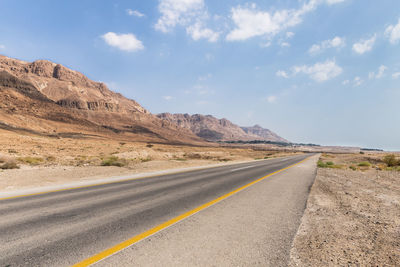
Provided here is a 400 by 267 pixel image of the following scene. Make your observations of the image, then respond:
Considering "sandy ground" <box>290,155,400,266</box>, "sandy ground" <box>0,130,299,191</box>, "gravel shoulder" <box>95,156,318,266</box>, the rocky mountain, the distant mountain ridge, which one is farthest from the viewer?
the rocky mountain

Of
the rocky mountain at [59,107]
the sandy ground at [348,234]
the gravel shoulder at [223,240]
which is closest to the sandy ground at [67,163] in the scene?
the gravel shoulder at [223,240]

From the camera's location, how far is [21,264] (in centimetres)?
277

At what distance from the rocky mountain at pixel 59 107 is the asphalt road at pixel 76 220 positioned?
71.5 metres

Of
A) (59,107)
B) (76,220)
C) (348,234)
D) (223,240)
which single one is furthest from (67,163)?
(59,107)

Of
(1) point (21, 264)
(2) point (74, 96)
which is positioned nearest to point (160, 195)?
(1) point (21, 264)

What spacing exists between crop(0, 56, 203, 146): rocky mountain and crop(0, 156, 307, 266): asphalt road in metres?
71.5

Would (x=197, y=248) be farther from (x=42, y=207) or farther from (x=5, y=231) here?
(x=42, y=207)

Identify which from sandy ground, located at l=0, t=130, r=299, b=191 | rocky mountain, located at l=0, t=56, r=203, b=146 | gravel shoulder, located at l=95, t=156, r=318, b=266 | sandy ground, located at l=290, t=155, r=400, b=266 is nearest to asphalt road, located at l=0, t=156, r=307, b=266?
gravel shoulder, located at l=95, t=156, r=318, b=266

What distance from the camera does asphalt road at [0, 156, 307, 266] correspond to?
3.08 meters

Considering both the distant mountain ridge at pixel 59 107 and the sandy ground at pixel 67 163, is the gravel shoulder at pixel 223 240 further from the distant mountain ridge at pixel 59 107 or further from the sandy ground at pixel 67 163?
the distant mountain ridge at pixel 59 107

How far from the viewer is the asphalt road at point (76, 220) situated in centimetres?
308

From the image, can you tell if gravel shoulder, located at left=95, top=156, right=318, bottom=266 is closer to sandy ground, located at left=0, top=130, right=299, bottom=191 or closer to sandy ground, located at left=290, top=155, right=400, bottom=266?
sandy ground, located at left=290, top=155, right=400, bottom=266

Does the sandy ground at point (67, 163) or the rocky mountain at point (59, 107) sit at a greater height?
the rocky mountain at point (59, 107)

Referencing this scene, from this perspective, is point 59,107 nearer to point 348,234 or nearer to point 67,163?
point 67,163
